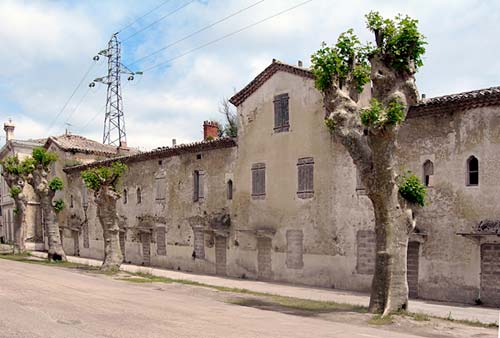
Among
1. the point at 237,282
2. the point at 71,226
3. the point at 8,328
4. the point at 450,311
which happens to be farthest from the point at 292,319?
the point at 71,226

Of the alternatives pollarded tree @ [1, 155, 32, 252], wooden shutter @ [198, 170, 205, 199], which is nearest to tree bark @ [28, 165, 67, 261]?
pollarded tree @ [1, 155, 32, 252]

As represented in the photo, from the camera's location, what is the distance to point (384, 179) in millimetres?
13328

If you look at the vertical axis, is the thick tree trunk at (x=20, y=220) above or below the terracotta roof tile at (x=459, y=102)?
below

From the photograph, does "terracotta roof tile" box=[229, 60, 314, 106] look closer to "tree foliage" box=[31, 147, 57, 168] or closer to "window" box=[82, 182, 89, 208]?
"tree foliage" box=[31, 147, 57, 168]

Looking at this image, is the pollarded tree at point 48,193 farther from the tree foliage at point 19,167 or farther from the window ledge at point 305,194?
the window ledge at point 305,194

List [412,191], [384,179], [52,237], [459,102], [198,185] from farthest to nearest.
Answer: [52,237] → [198,185] → [459,102] → [412,191] → [384,179]

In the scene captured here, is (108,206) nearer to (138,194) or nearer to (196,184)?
(196,184)

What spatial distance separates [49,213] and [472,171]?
80.2ft

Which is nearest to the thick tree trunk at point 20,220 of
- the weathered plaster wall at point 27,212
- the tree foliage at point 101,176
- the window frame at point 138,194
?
the weathered plaster wall at point 27,212

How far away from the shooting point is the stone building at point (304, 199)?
16.3m

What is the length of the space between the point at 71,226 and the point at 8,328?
30.9m

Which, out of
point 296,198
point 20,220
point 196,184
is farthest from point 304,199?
point 20,220

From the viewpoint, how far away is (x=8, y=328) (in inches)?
404

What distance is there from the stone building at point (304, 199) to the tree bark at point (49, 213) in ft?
12.8
